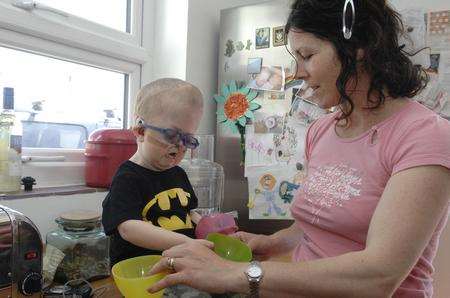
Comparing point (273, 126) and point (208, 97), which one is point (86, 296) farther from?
point (208, 97)

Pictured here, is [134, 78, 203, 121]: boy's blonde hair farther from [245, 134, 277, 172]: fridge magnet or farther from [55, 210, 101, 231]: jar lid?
[245, 134, 277, 172]: fridge magnet

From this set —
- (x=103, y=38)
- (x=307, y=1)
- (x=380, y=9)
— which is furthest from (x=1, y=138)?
(x=380, y=9)

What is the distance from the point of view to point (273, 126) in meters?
1.49

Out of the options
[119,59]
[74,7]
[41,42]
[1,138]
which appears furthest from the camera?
[119,59]

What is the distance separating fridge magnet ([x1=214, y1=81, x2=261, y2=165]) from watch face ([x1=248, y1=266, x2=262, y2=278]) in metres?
0.92

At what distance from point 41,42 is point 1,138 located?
0.34 m

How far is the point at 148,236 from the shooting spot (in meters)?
0.86

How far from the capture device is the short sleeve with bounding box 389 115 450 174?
633 millimetres

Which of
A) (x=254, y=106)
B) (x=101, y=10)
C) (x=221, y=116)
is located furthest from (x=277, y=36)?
(x=101, y=10)

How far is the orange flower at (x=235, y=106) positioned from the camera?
1.56 meters

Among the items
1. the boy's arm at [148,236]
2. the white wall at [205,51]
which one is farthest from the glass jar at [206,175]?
the boy's arm at [148,236]

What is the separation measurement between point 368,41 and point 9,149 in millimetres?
1052

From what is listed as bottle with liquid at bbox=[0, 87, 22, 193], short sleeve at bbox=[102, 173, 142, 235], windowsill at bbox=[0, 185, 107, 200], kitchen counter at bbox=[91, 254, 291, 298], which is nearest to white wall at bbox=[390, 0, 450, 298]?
kitchen counter at bbox=[91, 254, 291, 298]

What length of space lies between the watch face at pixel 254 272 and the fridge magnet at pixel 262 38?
1058 mm
